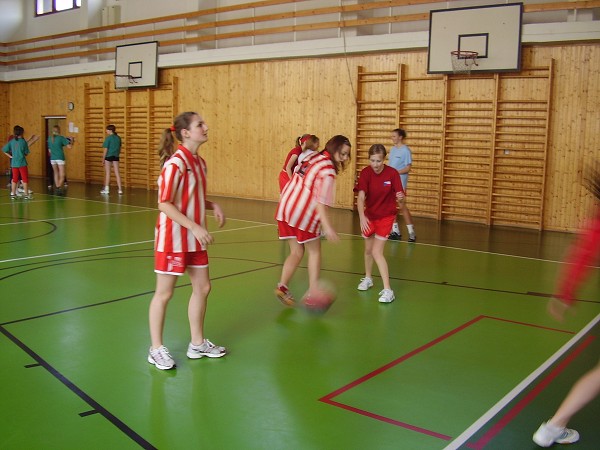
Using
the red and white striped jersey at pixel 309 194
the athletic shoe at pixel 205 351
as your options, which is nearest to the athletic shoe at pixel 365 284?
the red and white striped jersey at pixel 309 194

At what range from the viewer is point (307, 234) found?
5422 millimetres

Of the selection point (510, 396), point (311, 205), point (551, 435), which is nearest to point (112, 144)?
point (311, 205)

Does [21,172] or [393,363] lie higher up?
[21,172]

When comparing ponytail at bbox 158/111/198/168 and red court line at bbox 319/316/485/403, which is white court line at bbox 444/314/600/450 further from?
ponytail at bbox 158/111/198/168

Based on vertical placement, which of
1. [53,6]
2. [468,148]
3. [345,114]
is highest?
[53,6]

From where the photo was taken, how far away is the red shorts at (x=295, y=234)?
5434 millimetres

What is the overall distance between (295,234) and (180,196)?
1.80 m

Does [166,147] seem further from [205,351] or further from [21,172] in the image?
[21,172]

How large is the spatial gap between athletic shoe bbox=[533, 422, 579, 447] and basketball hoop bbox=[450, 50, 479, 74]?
9.82 metres

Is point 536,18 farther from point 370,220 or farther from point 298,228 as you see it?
point 298,228

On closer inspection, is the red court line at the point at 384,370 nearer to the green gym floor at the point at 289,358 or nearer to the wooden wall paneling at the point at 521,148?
the green gym floor at the point at 289,358

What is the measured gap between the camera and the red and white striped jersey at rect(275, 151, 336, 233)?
5016mm

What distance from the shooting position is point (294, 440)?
311 centimetres

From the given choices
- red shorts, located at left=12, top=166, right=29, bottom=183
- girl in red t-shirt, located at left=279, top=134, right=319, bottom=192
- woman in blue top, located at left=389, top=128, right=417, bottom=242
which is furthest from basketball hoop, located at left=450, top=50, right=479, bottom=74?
red shorts, located at left=12, top=166, right=29, bottom=183
